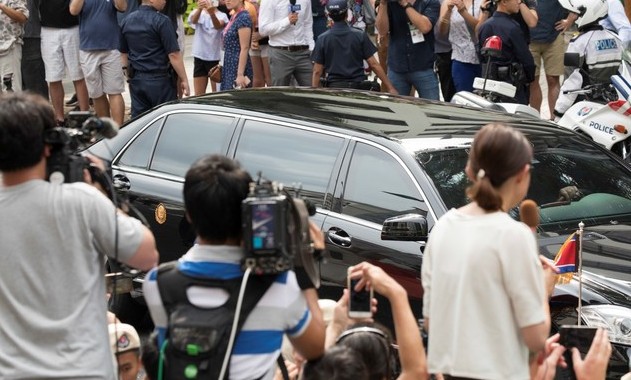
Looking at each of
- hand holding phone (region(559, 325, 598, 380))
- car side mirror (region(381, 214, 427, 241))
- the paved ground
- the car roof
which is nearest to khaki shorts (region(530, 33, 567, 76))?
the paved ground

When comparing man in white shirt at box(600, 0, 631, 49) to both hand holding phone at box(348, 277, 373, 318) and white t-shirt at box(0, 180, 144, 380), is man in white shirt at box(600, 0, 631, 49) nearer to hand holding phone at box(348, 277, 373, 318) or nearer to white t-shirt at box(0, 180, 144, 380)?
hand holding phone at box(348, 277, 373, 318)

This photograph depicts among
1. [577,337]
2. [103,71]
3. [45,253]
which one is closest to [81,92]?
[103,71]

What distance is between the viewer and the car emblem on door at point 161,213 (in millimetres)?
7395

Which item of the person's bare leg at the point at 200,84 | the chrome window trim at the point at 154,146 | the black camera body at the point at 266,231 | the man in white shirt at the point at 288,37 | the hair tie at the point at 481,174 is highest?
the hair tie at the point at 481,174

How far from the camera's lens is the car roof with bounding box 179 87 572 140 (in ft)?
22.4

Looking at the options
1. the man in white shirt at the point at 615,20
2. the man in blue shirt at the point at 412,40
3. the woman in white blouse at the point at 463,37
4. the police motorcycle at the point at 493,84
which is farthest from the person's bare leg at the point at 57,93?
the man in white shirt at the point at 615,20

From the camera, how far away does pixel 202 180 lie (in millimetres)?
3697

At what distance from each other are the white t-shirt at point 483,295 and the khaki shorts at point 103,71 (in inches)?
384

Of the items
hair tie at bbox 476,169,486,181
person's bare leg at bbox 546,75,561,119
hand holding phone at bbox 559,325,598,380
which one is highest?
hair tie at bbox 476,169,486,181

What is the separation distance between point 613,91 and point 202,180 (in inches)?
299

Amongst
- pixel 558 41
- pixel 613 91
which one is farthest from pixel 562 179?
pixel 558 41

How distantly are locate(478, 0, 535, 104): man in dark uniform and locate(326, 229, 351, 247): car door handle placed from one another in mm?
5113

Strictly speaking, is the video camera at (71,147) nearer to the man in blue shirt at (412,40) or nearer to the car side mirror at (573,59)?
the car side mirror at (573,59)

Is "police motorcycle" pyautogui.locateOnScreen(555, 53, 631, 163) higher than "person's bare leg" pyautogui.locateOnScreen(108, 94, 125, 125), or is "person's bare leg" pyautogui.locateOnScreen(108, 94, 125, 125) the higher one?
"police motorcycle" pyautogui.locateOnScreen(555, 53, 631, 163)
